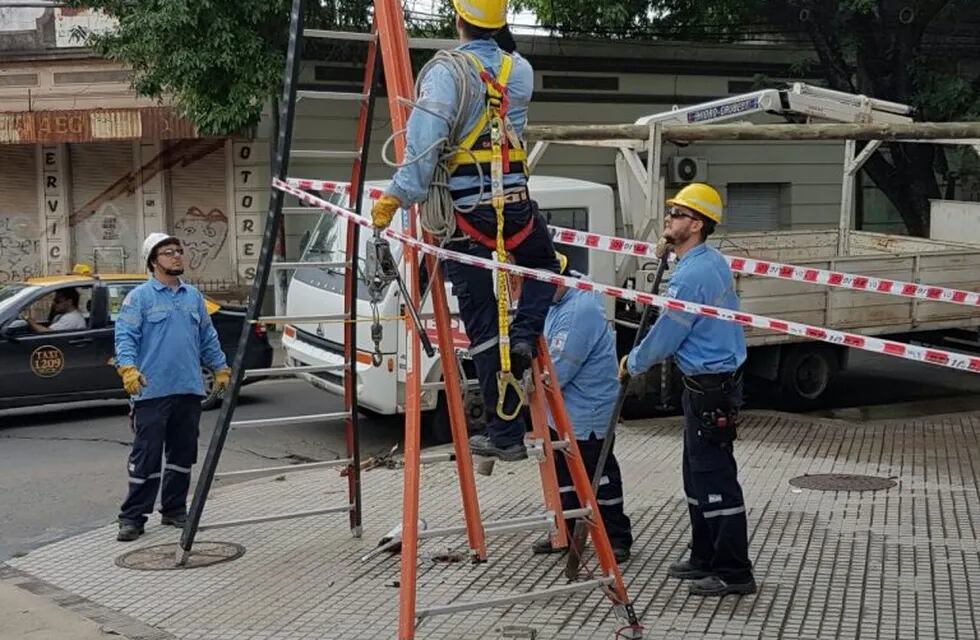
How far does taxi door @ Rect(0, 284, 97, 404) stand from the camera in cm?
1205

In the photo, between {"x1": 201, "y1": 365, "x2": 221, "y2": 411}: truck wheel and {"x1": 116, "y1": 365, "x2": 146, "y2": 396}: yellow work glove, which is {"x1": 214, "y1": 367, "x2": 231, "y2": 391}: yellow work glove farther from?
{"x1": 201, "y1": 365, "x2": 221, "y2": 411}: truck wheel

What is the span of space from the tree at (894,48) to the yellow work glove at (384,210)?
13688 mm

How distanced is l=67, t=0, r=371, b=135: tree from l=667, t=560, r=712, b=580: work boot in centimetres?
1225

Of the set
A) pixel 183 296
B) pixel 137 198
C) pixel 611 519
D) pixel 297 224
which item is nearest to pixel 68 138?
pixel 137 198

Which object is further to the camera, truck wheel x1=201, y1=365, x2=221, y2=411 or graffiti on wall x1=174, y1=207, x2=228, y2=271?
graffiti on wall x1=174, y1=207, x2=228, y2=271

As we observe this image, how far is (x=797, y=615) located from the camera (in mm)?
5852

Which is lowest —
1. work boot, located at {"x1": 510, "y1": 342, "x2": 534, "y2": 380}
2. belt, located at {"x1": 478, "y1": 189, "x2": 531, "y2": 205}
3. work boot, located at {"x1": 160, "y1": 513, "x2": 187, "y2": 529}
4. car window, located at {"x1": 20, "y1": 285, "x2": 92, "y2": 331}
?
work boot, located at {"x1": 160, "y1": 513, "x2": 187, "y2": 529}

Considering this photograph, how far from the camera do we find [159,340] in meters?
7.72

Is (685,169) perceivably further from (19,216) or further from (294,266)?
(294,266)

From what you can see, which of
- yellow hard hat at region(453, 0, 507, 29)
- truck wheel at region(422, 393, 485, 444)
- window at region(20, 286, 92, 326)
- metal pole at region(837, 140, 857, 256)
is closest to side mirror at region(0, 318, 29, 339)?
window at region(20, 286, 92, 326)

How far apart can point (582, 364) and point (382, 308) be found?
3881mm

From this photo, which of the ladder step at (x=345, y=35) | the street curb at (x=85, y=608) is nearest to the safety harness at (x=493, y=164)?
the ladder step at (x=345, y=35)

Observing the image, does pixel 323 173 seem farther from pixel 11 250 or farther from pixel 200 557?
pixel 200 557

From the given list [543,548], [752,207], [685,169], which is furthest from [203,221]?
[543,548]
